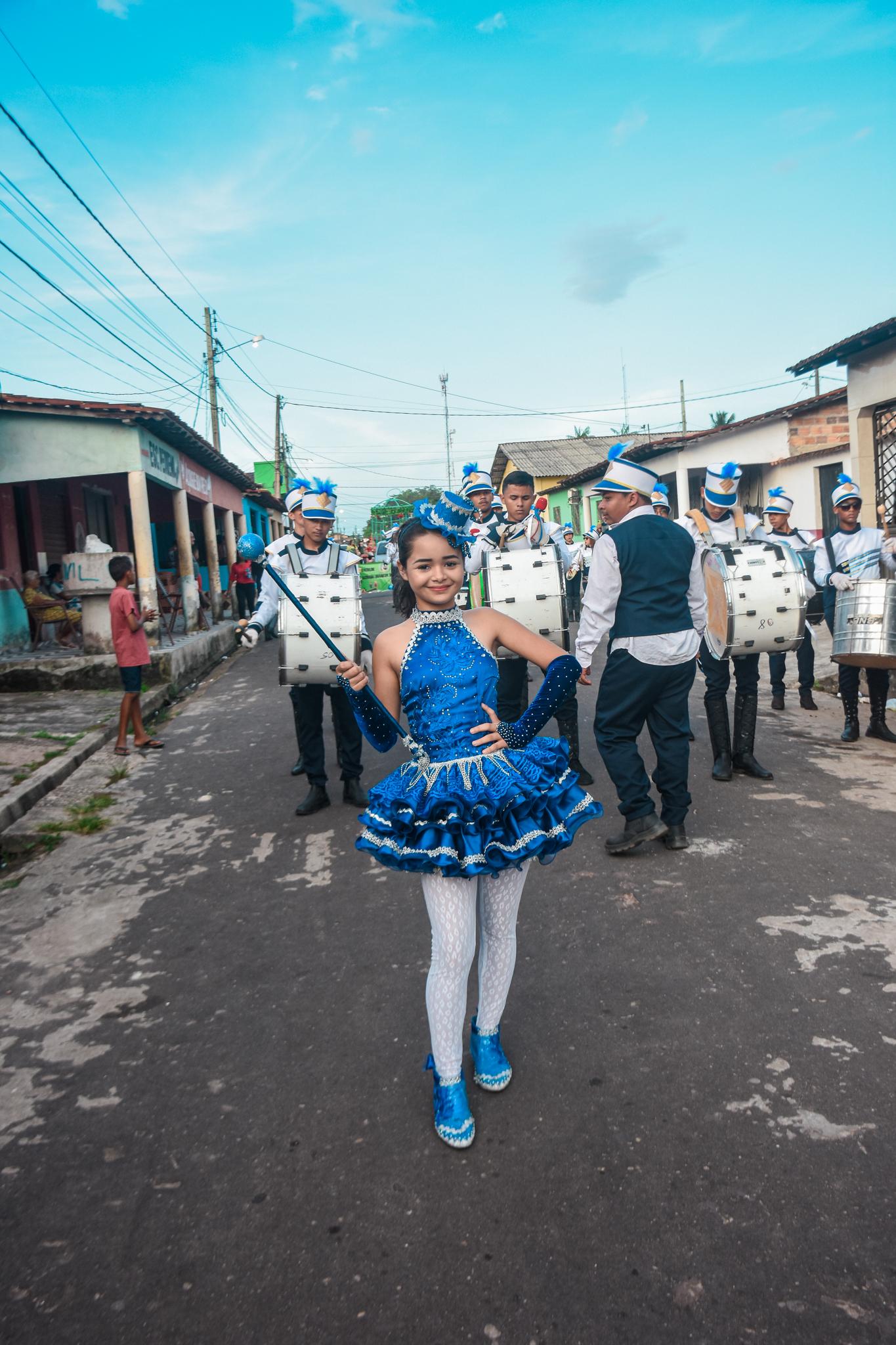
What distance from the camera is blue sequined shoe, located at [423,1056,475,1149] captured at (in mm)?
2686

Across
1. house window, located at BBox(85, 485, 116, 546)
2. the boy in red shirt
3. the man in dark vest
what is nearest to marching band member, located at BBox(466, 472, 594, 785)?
the man in dark vest

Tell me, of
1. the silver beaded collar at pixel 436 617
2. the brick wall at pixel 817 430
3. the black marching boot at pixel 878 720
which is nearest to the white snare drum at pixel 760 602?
the black marching boot at pixel 878 720

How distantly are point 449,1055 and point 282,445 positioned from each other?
4736 centimetres

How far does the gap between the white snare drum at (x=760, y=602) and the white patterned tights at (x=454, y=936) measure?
3747 millimetres

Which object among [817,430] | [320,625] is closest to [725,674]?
[320,625]

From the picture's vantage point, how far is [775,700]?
9078 millimetres

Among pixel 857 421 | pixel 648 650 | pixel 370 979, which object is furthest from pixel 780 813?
pixel 857 421

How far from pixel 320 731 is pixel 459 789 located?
376 centimetres

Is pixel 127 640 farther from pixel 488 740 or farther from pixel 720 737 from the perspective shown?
pixel 488 740

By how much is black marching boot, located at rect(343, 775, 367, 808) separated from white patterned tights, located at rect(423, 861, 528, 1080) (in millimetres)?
3558

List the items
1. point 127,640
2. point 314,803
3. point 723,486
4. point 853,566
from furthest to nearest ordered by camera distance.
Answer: point 127,640
point 853,566
point 723,486
point 314,803

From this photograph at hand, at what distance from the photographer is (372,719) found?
2.87 metres

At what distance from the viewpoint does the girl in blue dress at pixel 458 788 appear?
2.61 metres

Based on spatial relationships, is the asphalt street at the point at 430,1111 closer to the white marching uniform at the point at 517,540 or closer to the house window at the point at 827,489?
the white marching uniform at the point at 517,540
